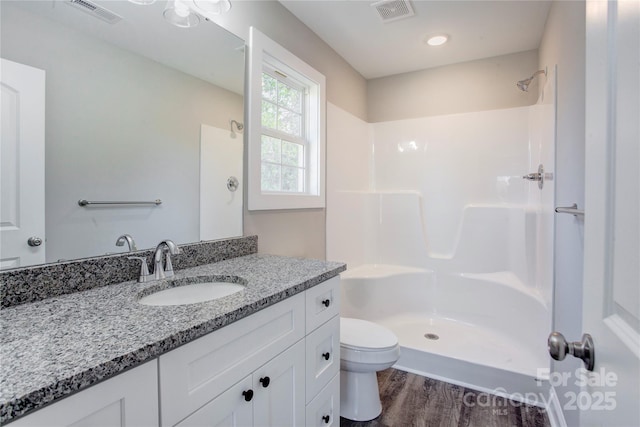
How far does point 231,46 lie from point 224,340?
145 cm

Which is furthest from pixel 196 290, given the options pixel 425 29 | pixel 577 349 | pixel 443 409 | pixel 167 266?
pixel 425 29

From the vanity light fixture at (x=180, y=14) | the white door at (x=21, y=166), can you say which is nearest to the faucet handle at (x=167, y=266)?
the white door at (x=21, y=166)

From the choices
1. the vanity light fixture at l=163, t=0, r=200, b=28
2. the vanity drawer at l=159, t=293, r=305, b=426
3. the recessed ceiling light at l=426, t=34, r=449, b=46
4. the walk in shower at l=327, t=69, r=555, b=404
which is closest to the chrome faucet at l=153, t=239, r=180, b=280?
the vanity drawer at l=159, t=293, r=305, b=426

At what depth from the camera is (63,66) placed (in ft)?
3.40

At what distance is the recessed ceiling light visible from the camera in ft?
7.84

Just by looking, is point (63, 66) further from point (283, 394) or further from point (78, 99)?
point (283, 394)

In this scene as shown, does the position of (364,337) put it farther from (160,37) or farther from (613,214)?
(160,37)

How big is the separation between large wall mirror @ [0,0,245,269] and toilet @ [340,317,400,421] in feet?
2.88

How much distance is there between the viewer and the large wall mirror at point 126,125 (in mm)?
1002

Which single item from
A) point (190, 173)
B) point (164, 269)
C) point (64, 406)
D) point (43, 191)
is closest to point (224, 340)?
point (64, 406)

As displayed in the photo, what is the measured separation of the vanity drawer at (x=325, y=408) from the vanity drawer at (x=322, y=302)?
0.30 metres

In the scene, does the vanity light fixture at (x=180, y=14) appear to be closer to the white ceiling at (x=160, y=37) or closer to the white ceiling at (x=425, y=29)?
the white ceiling at (x=160, y=37)

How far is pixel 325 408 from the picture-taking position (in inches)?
53.9

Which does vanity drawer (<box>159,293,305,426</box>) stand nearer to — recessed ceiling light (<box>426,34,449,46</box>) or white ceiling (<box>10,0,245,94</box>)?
white ceiling (<box>10,0,245,94</box>)
